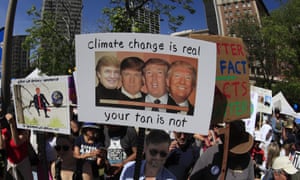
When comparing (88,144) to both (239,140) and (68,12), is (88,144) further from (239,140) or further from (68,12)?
(68,12)

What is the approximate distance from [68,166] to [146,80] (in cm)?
178

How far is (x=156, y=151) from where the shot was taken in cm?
272

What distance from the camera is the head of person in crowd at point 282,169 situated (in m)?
4.45

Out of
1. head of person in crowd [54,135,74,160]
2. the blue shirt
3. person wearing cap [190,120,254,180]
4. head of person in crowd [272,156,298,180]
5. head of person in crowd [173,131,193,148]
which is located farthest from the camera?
head of person in crowd [272,156,298,180]

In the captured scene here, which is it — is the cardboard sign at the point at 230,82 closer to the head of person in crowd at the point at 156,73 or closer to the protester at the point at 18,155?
the head of person in crowd at the point at 156,73

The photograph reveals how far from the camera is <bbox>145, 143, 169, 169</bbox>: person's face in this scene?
2.69 meters

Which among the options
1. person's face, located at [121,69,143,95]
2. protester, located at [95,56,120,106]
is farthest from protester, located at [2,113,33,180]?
person's face, located at [121,69,143,95]

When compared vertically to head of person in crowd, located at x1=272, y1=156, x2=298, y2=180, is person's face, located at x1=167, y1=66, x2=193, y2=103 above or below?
above

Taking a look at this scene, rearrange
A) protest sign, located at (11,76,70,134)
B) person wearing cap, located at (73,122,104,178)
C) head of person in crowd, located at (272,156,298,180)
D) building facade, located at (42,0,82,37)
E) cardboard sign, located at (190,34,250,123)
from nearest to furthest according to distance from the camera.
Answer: cardboard sign, located at (190,34,250,123)
protest sign, located at (11,76,70,134)
person wearing cap, located at (73,122,104,178)
head of person in crowd, located at (272,156,298,180)
building facade, located at (42,0,82,37)

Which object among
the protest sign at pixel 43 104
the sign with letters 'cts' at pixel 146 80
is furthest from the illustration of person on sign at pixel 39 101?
the sign with letters 'cts' at pixel 146 80

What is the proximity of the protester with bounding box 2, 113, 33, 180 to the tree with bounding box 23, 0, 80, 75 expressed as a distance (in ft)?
46.7

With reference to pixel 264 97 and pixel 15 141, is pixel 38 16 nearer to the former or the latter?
pixel 264 97

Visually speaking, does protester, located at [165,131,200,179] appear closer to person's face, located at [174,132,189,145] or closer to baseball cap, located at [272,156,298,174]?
person's face, located at [174,132,189,145]

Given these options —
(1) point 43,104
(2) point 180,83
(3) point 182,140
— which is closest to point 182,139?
(3) point 182,140
